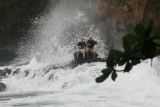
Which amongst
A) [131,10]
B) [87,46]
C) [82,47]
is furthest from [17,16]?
[87,46]

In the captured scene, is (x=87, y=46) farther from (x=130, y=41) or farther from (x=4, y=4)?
(x=130, y=41)

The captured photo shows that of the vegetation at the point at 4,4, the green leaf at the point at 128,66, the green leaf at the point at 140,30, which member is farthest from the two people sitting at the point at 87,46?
the green leaf at the point at 140,30

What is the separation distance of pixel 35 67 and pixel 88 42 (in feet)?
9.42

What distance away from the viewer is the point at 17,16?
31.8 metres

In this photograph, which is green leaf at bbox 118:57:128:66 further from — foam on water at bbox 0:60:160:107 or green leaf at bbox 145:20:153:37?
foam on water at bbox 0:60:160:107

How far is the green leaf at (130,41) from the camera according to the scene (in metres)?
1.65

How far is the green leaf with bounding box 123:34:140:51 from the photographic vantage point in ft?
5.40

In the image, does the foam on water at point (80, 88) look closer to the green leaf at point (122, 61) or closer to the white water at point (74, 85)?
the white water at point (74, 85)

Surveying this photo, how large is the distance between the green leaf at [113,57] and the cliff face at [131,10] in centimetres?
1882

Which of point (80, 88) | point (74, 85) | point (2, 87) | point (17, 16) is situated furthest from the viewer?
point (17, 16)

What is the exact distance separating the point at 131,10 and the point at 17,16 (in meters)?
11.3

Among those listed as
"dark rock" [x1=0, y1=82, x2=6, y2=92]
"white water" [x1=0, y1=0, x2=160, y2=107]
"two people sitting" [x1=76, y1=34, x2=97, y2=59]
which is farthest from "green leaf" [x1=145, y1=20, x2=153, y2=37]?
"two people sitting" [x1=76, y1=34, x2=97, y2=59]

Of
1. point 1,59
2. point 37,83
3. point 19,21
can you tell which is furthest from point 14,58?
point 37,83

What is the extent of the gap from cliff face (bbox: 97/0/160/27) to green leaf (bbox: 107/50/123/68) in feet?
61.8
